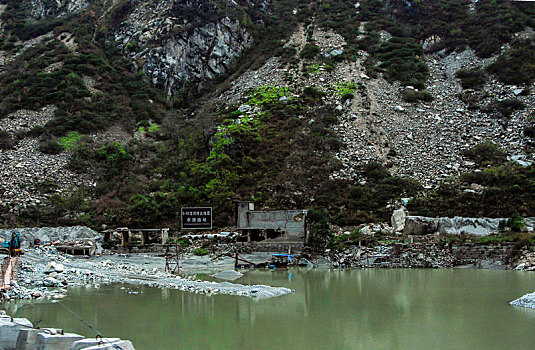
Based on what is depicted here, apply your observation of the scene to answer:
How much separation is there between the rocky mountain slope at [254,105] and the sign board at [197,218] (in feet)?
10.1

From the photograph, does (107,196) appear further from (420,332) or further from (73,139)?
(420,332)

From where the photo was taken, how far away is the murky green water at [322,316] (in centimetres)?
1060

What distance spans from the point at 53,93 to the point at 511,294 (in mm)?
44825

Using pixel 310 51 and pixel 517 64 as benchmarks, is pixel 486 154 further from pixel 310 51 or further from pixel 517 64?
pixel 310 51

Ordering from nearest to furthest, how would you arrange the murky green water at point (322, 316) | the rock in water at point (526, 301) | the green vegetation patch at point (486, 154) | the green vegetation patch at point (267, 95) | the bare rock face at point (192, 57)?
the murky green water at point (322, 316) → the rock in water at point (526, 301) → the green vegetation patch at point (486, 154) → the green vegetation patch at point (267, 95) → the bare rock face at point (192, 57)

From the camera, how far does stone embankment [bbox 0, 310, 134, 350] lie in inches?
282

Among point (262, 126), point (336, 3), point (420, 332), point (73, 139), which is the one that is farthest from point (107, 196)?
point (336, 3)

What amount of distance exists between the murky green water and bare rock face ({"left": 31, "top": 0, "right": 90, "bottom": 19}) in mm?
57351

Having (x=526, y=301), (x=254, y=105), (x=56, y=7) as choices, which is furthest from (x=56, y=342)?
(x=56, y=7)

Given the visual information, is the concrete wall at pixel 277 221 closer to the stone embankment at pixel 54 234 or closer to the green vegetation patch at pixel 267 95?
the stone embankment at pixel 54 234

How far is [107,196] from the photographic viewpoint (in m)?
37.2

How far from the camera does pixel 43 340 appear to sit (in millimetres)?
7637

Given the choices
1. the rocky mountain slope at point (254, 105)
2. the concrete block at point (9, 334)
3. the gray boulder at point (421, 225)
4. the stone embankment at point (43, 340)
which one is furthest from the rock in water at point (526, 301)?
the rocky mountain slope at point (254, 105)

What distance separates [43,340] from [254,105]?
38674mm
